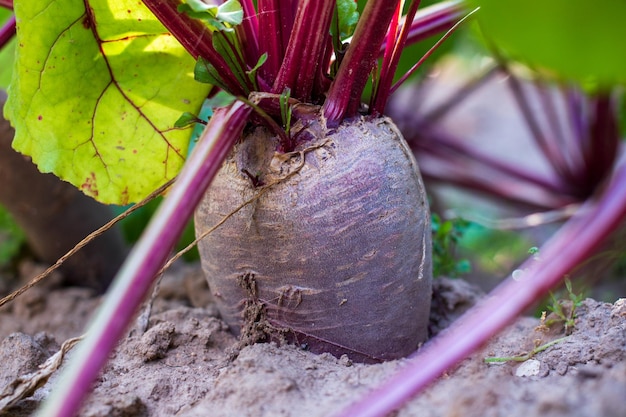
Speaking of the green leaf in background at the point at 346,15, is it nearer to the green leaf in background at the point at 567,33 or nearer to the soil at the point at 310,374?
the green leaf in background at the point at 567,33

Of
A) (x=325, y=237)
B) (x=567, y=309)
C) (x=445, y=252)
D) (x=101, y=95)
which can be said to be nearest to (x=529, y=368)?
(x=567, y=309)

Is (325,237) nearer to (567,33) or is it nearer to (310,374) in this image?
(310,374)

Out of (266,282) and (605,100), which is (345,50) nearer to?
(266,282)

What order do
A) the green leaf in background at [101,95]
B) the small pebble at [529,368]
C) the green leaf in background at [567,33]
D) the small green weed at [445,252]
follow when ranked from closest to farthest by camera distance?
the green leaf in background at [567,33]
the small pebble at [529,368]
the green leaf in background at [101,95]
the small green weed at [445,252]

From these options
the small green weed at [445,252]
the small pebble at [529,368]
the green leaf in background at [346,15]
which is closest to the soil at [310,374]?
the small pebble at [529,368]

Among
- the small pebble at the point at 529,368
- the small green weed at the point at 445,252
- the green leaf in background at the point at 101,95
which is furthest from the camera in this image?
the small green weed at the point at 445,252

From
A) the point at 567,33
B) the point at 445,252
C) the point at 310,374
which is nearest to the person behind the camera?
the point at 567,33

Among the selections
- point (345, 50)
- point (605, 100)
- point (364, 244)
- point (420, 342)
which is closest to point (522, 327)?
point (420, 342)
